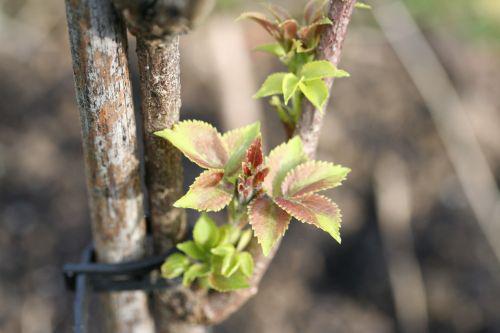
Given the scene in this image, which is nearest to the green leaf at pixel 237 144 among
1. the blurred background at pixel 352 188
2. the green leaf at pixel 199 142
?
the green leaf at pixel 199 142

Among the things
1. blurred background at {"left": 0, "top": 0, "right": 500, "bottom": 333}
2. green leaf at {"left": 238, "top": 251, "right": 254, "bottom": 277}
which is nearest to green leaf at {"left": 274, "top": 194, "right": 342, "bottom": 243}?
green leaf at {"left": 238, "top": 251, "right": 254, "bottom": 277}

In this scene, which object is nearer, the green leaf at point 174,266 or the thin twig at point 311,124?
the thin twig at point 311,124

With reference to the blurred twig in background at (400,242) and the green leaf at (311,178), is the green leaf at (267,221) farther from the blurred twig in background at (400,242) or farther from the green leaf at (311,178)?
the blurred twig in background at (400,242)

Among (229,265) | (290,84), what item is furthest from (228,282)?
(290,84)

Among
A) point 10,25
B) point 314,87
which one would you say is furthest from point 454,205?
point 10,25

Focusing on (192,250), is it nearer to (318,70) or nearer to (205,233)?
(205,233)

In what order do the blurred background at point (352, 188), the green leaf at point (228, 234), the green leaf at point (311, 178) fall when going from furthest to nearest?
the blurred background at point (352, 188)
the green leaf at point (228, 234)
the green leaf at point (311, 178)
